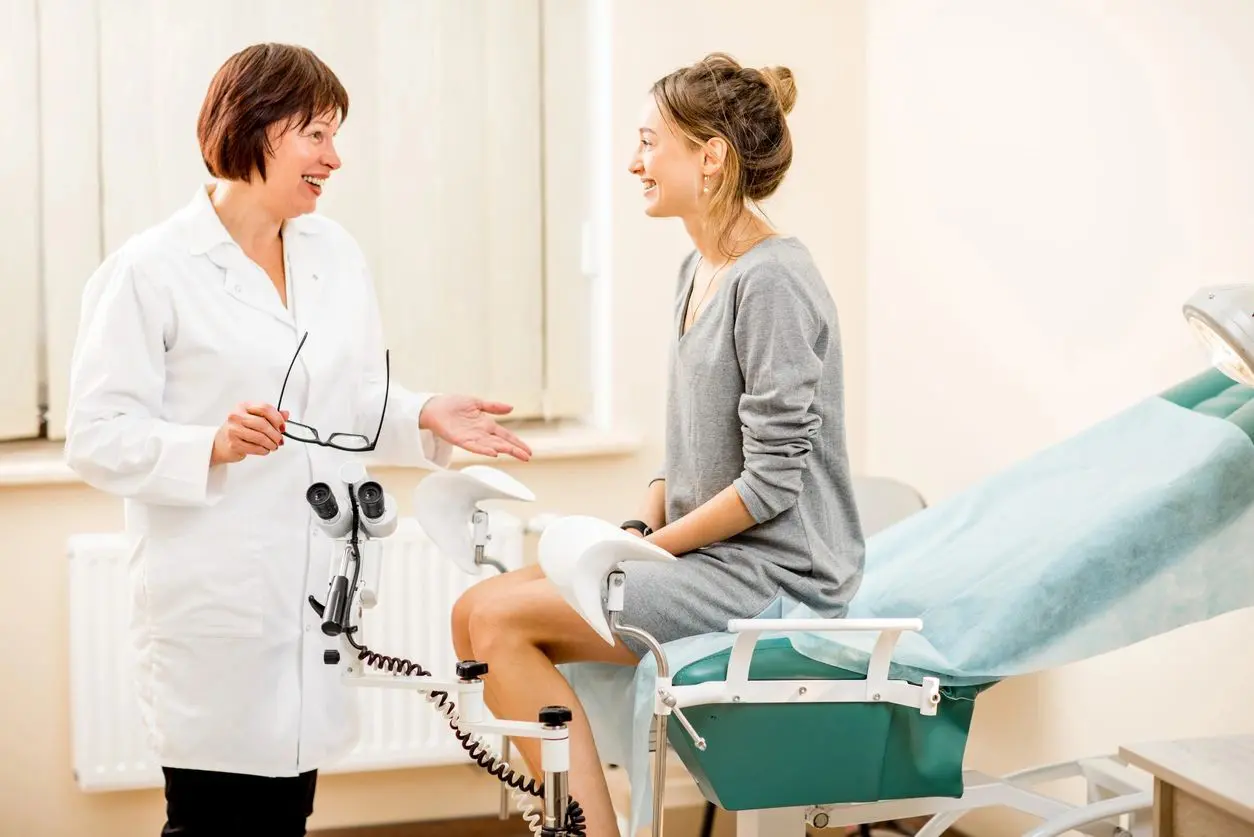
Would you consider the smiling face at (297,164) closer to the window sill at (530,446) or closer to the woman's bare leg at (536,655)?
the woman's bare leg at (536,655)

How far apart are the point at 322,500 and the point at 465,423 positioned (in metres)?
0.46

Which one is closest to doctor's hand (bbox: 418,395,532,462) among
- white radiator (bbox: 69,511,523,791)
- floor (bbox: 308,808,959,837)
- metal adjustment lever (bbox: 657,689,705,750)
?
metal adjustment lever (bbox: 657,689,705,750)

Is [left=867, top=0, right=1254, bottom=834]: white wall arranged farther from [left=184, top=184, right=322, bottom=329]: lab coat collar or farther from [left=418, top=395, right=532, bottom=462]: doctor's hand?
[left=184, top=184, right=322, bottom=329]: lab coat collar

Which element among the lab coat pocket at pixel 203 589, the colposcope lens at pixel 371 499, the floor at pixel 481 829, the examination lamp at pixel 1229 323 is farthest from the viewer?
the floor at pixel 481 829

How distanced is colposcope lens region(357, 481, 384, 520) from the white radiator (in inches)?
45.3

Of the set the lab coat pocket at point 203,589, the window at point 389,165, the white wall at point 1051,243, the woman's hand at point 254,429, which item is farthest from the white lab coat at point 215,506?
the white wall at point 1051,243

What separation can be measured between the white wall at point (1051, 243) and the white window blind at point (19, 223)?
1.74 meters

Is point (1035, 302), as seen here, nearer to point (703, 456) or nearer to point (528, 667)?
point (703, 456)

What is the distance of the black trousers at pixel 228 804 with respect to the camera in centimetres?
184

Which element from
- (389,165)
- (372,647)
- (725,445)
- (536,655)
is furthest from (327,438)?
(389,165)

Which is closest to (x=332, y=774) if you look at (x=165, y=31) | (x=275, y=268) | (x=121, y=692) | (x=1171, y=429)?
(x=121, y=692)

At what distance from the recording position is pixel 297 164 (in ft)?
5.98

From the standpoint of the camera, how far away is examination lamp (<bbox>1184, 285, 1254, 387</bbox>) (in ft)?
4.32

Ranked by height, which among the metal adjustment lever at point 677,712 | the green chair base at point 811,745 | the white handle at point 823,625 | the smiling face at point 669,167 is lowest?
the green chair base at point 811,745
